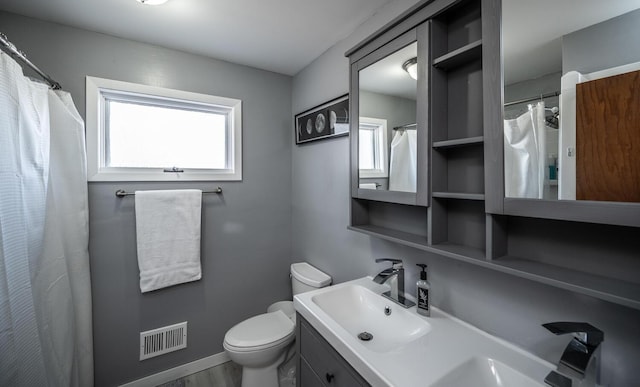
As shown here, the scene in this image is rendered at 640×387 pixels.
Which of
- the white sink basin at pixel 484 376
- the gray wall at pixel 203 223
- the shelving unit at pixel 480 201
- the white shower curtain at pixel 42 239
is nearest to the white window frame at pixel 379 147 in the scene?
the shelving unit at pixel 480 201

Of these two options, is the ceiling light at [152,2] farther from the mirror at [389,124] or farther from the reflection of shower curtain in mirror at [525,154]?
the reflection of shower curtain in mirror at [525,154]

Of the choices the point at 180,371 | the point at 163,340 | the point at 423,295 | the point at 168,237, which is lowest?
the point at 180,371

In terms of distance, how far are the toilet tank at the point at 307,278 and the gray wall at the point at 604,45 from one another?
5.25ft

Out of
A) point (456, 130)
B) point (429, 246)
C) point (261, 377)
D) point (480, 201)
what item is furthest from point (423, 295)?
point (261, 377)

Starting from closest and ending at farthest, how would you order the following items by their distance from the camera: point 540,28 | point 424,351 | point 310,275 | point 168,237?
point 540,28 < point 424,351 < point 168,237 < point 310,275

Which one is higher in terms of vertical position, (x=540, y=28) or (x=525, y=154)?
(x=540, y=28)

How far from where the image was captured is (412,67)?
1.12 meters

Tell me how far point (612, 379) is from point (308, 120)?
6.44 ft

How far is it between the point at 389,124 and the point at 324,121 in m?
0.71

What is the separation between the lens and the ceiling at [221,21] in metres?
1.40

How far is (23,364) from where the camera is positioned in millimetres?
989

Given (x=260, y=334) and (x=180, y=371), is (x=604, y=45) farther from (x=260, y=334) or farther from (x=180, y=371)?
(x=180, y=371)

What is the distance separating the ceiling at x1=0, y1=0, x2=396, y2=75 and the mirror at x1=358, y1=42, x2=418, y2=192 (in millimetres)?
436

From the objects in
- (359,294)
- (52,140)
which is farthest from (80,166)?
(359,294)
